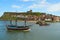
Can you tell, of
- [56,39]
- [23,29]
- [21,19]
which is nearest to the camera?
[56,39]

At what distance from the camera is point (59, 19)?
17988 cm

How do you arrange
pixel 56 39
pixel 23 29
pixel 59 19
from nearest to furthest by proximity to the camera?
pixel 56 39
pixel 23 29
pixel 59 19

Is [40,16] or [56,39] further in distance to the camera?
[40,16]

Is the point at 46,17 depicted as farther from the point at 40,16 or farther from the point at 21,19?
the point at 21,19

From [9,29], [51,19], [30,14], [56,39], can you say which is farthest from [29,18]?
[56,39]

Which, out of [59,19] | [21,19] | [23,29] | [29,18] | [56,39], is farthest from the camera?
[59,19]

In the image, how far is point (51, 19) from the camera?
16512 centimetres

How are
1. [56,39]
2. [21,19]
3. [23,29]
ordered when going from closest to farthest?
1. [56,39]
2. [23,29]
3. [21,19]

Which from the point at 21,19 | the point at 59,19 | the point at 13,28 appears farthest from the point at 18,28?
the point at 59,19

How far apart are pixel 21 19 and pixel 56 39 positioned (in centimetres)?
11720

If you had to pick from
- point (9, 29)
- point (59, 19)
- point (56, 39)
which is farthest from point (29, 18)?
point (56, 39)

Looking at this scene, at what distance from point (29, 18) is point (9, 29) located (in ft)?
364

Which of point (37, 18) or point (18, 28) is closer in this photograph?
point (18, 28)

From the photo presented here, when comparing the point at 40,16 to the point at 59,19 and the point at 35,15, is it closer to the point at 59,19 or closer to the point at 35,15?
the point at 35,15
